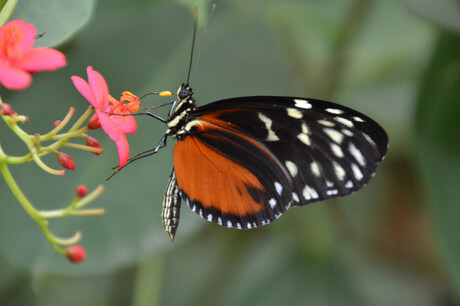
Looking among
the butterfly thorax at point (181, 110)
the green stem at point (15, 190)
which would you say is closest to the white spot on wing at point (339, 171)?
the butterfly thorax at point (181, 110)

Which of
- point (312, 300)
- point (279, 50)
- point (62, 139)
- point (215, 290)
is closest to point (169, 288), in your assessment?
point (215, 290)

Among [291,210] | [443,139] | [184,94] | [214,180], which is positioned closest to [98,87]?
[184,94]

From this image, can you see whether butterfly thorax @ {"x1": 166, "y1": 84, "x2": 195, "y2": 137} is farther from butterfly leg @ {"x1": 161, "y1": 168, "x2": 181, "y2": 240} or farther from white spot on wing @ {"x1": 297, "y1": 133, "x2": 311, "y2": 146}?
white spot on wing @ {"x1": 297, "y1": 133, "x2": 311, "y2": 146}

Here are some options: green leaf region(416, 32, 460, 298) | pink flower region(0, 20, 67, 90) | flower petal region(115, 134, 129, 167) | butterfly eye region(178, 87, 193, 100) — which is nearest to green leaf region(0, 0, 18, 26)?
pink flower region(0, 20, 67, 90)

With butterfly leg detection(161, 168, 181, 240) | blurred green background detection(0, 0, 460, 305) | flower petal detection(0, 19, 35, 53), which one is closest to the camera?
flower petal detection(0, 19, 35, 53)

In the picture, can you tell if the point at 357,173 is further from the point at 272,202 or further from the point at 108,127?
the point at 108,127

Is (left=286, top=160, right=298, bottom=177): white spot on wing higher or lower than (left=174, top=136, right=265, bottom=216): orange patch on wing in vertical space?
higher

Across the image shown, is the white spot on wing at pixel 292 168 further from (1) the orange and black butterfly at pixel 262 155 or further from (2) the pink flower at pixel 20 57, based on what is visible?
(2) the pink flower at pixel 20 57
